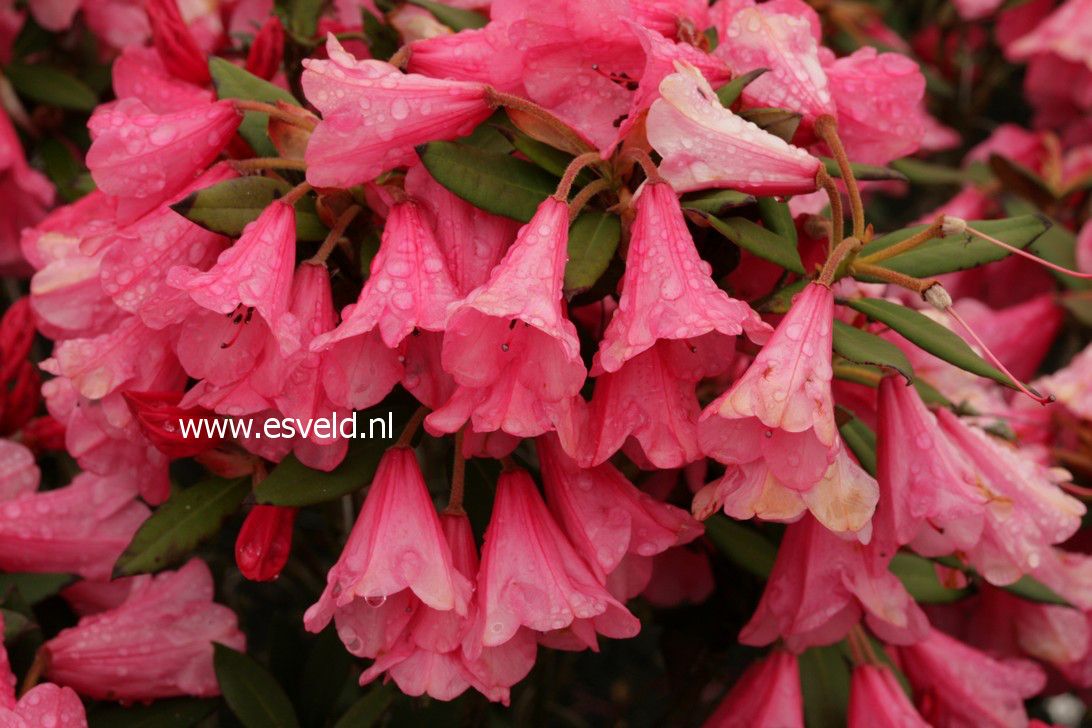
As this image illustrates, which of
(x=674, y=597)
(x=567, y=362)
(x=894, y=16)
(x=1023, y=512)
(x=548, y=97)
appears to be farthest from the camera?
(x=894, y=16)

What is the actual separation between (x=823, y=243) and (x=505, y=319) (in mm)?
324

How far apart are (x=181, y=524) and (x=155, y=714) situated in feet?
0.71

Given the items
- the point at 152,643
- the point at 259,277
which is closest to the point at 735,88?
→ the point at 259,277

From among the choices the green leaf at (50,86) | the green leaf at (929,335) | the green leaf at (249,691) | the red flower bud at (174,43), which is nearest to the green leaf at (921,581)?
the green leaf at (929,335)

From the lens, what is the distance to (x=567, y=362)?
2.24 feet

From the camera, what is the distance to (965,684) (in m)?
1.11

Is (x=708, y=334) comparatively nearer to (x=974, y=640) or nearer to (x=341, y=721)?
(x=341, y=721)

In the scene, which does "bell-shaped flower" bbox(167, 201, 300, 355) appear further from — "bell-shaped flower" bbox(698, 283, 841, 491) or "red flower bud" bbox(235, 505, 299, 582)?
"bell-shaped flower" bbox(698, 283, 841, 491)

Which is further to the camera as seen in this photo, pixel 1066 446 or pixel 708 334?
pixel 1066 446

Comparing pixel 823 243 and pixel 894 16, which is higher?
pixel 823 243

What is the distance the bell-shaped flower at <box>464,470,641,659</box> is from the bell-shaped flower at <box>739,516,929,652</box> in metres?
0.17

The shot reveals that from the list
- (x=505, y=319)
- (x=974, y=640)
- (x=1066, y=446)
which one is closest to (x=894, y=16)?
(x=1066, y=446)

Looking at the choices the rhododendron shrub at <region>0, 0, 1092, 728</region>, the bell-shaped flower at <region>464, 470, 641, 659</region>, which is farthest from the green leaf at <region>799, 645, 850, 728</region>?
the bell-shaped flower at <region>464, 470, 641, 659</region>

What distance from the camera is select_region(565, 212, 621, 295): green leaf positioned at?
0.73m
